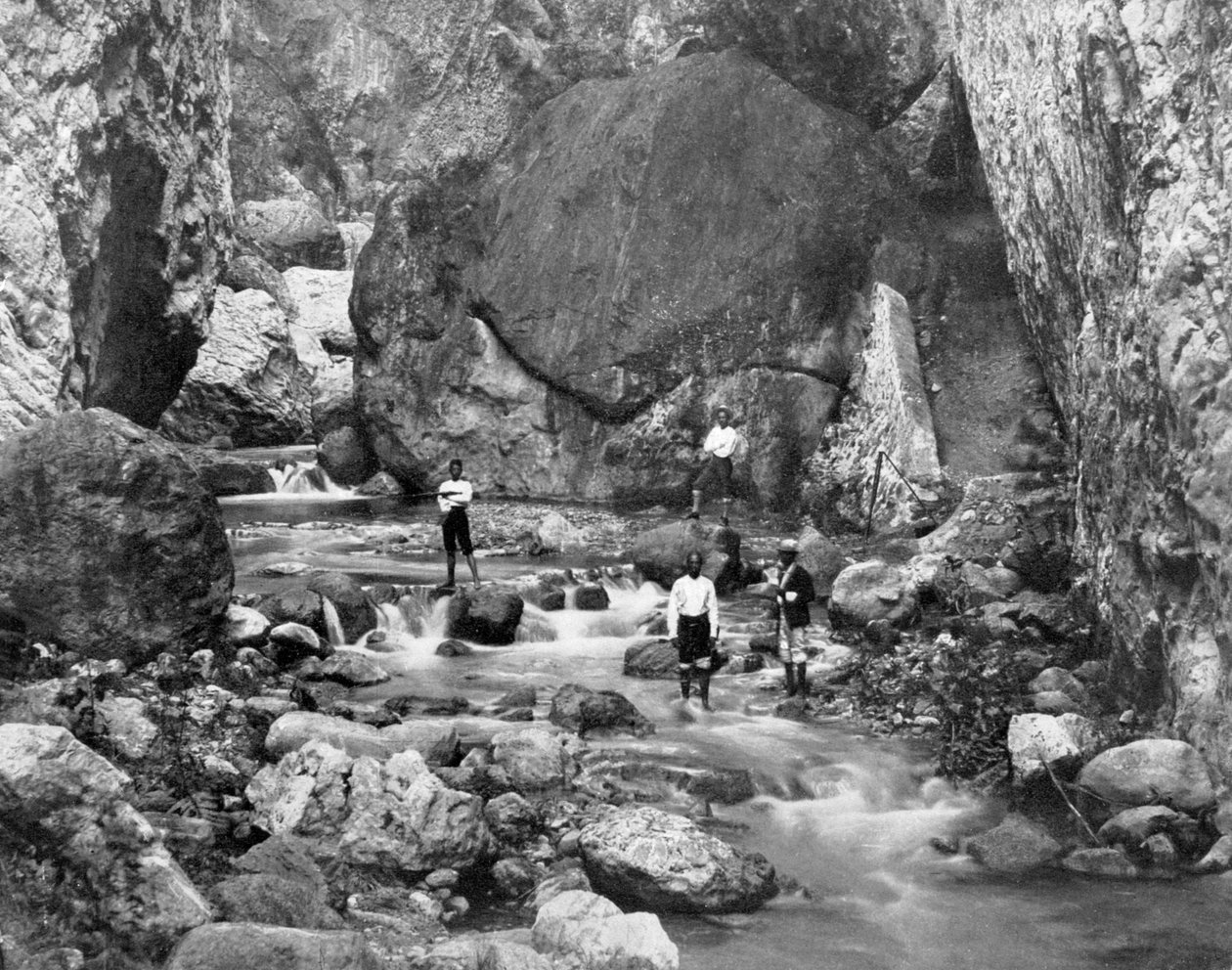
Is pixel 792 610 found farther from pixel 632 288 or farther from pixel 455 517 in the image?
pixel 632 288

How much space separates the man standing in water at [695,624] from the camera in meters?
12.1

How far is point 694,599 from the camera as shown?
12.1 m

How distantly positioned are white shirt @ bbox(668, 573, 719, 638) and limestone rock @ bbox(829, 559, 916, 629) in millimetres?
2941

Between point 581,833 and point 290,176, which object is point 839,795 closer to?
point 581,833

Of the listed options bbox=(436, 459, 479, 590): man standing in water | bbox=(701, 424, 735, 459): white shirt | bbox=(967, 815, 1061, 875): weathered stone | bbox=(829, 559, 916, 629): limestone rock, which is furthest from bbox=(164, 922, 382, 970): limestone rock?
bbox=(701, 424, 735, 459): white shirt

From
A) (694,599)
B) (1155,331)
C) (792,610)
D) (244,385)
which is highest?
(244,385)

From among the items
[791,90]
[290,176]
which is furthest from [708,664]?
[290,176]

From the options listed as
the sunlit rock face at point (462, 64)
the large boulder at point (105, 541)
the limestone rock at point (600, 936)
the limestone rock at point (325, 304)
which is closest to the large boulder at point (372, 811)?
the limestone rock at point (600, 936)

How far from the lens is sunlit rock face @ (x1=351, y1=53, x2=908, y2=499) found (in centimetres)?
2434

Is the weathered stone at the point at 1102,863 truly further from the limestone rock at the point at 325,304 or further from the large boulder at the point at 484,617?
the limestone rock at the point at 325,304

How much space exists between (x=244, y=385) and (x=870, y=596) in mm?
21501

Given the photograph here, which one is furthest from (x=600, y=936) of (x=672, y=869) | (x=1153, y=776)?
(x=1153, y=776)

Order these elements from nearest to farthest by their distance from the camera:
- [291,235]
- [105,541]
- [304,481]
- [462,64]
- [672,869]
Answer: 1. [672,869]
2. [105,541]
3. [304,481]
4. [462,64]
5. [291,235]

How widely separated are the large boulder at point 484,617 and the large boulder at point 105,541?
3.50m
